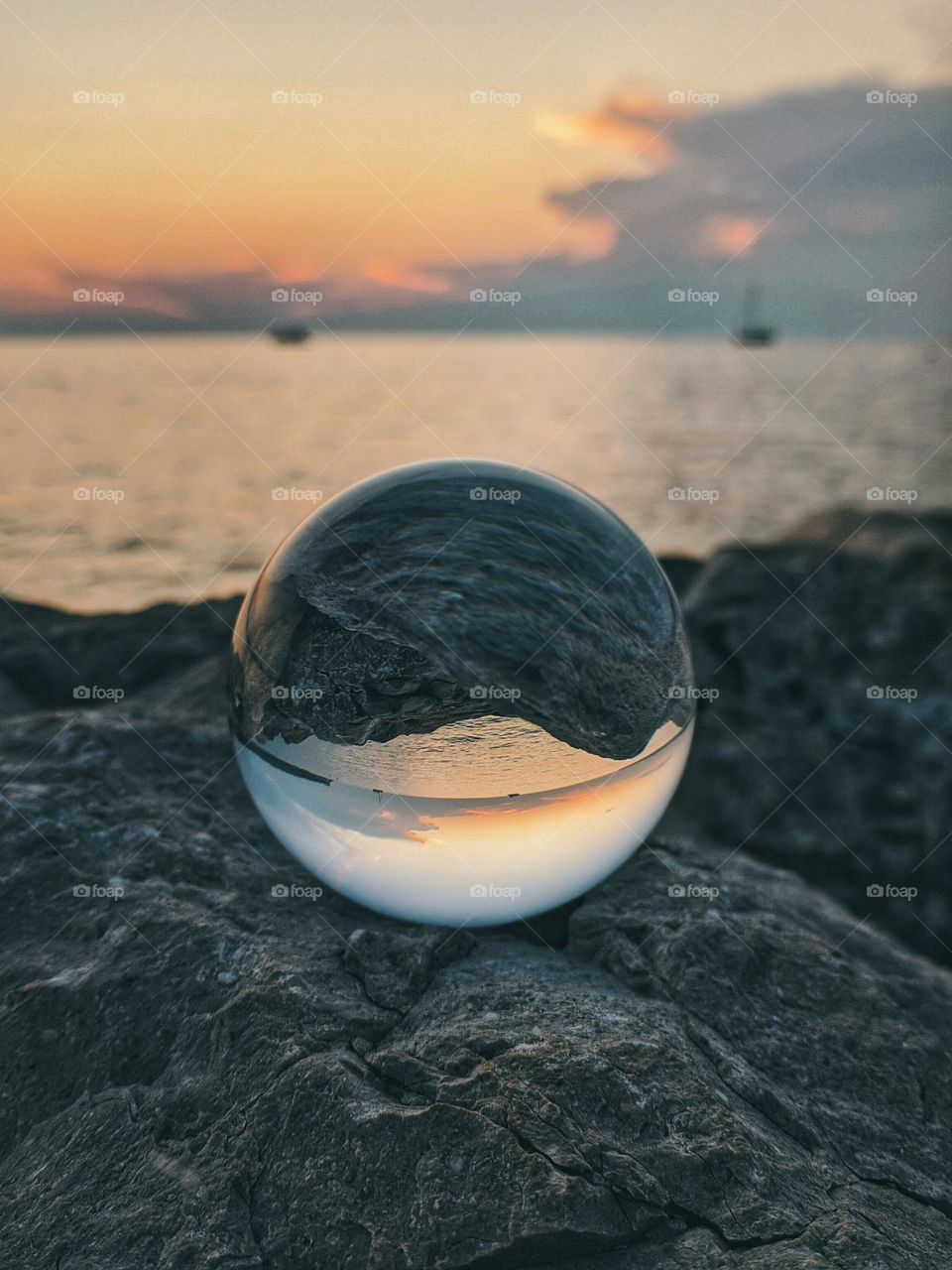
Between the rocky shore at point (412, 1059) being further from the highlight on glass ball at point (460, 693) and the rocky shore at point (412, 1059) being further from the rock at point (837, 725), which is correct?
the rock at point (837, 725)

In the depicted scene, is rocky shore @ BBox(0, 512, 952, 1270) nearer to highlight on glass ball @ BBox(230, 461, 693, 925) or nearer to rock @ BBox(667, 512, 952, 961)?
A: highlight on glass ball @ BBox(230, 461, 693, 925)

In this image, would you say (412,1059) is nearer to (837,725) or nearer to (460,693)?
(460,693)

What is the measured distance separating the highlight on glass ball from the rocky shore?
32 cm

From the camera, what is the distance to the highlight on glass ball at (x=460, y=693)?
285cm

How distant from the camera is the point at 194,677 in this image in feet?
16.0

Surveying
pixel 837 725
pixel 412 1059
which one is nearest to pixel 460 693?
pixel 412 1059

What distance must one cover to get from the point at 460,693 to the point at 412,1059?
3.37 ft

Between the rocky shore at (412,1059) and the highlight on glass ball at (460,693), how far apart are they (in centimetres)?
32

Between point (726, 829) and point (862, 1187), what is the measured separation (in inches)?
102

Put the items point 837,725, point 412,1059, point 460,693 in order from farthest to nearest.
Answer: point 837,725, point 460,693, point 412,1059

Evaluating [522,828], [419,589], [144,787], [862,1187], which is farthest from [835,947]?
[144,787]

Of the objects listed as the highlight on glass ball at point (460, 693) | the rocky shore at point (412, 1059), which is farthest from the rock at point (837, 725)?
the highlight on glass ball at point (460, 693)

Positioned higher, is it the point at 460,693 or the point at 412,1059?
the point at 460,693

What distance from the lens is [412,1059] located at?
2586 millimetres
